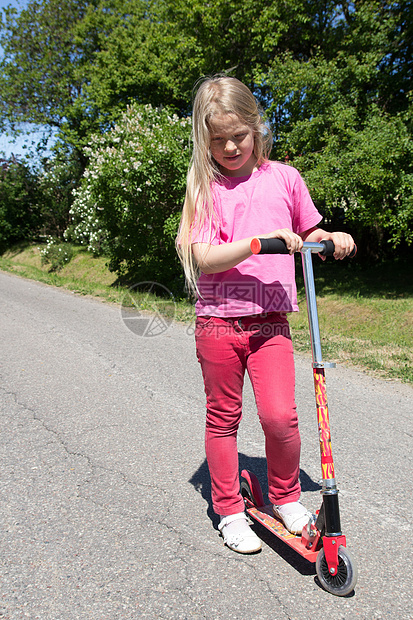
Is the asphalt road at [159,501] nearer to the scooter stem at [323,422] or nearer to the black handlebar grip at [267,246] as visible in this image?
the scooter stem at [323,422]

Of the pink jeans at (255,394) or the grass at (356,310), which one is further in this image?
the grass at (356,310)

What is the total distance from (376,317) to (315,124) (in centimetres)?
462

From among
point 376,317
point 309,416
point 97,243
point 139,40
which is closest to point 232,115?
point 309,416

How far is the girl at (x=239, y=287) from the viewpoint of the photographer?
217 centimetres

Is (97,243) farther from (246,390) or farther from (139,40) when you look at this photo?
(246,390)

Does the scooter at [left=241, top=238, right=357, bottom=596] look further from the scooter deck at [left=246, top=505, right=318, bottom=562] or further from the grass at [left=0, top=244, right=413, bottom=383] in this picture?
the grass at [left=0, top=244, right=413, bottom=383]

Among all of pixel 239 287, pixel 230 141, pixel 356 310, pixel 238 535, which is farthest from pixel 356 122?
pixel 238 535

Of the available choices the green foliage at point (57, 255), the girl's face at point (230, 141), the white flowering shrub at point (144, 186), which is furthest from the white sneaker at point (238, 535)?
the green foliage at point (57, 255)

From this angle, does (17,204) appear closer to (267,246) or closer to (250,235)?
(250,235)

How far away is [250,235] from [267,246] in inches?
13.7

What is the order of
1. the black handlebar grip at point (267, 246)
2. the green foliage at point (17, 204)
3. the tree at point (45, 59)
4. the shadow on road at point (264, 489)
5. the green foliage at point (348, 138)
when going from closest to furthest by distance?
the black handlebar grip at point (267, 246), the shadow on road at point (264, 489), the green foliage at point (348, 138), the tree at point (45, 59), the green foliage at point (17, 204)

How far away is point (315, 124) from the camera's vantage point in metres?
10.6

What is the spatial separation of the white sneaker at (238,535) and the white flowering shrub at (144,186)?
29.4 feet

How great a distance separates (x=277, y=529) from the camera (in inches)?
90.3
